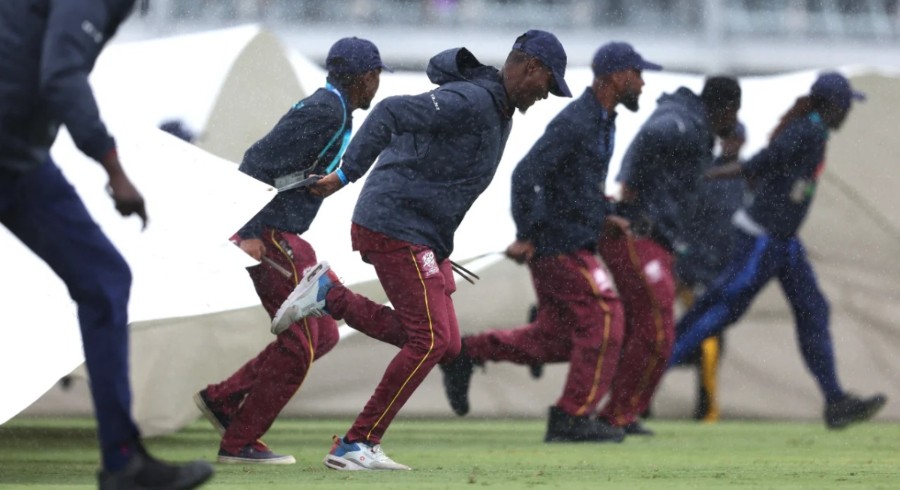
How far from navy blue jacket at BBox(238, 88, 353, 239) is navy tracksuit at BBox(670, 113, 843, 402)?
10.9ft

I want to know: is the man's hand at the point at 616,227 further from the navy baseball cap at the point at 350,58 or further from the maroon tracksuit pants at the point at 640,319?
the navy baseball cap at the point at 350,58

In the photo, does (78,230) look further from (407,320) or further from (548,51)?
(548,51)

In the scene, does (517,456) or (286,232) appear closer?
(286,232)

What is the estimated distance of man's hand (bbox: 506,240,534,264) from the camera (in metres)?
8.10

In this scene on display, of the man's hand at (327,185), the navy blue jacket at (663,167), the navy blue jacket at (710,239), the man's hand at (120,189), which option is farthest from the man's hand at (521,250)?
the man's hand at (120,189)

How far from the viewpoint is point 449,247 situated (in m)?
6.31

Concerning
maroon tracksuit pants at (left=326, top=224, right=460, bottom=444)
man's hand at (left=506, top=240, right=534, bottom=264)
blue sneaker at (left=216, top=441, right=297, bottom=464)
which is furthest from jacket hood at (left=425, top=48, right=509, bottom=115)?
man's hand at (left=506, top=240, right=534, bottom=264)

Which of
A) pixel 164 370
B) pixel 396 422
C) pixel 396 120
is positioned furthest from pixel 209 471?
pixel 396 422

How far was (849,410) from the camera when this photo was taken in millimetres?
9117

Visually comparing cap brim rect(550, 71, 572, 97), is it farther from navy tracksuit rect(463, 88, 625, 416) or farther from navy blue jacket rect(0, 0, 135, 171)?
navy blue jacket rect(0, 0, 135, 171)

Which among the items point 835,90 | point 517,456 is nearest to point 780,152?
point 835,90

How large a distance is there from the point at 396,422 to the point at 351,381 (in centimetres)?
38

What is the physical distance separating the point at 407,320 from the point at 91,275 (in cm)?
206

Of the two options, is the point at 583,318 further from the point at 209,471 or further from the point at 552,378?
the point at 209,471
